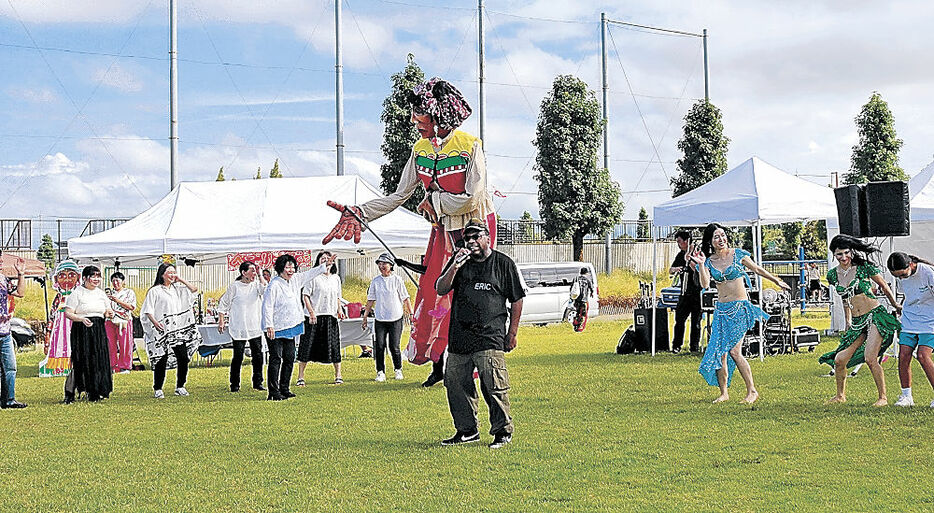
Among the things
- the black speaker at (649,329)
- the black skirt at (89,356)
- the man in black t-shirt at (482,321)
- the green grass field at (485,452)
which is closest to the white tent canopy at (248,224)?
the black speaker at (649,329)

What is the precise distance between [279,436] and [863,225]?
290 inches

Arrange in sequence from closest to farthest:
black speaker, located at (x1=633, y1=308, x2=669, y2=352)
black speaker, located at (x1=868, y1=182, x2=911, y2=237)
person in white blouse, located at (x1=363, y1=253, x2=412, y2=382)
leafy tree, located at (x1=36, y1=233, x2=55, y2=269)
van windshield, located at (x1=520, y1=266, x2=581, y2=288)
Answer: black speaker, located at (x1=868, y1=182, x2=911, y2=237) → person in white blouse, located at (x1=363, y1=253, x2=412, y2=382) → black speaker, located at (x1=633, y1=308, x2=669, y2=352) → van windshield, located at (x1=520, y1=266, x2=581, y2=288) → leafy tree, located at (x1=36, y1=233, x2=55, y2=269)

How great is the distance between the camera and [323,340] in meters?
13.9

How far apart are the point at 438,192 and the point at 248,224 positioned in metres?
7.44

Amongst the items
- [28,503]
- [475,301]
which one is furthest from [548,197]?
[28,503]

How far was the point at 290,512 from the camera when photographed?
6215 millimetres

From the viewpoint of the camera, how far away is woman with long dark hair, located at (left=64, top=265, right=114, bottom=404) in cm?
1227

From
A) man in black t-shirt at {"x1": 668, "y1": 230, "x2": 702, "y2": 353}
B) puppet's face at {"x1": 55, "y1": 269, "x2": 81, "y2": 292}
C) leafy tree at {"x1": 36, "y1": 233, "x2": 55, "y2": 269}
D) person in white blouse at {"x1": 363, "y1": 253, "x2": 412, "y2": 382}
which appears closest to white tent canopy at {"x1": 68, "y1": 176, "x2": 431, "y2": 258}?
person in white blouse at {"x1": 363, "y1": 253, "x2": 412, "y2": 382}

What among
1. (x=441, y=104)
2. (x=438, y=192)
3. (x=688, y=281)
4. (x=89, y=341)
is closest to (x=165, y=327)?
(x=89, y=341)

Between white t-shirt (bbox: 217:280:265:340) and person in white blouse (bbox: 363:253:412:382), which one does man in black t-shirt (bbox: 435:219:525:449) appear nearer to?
white t-shirt (bbox: 217:280:265:340)

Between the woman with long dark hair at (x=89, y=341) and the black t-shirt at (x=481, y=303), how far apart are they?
5.91 metres

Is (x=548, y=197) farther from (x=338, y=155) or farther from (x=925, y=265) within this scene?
(x=925, y=265)

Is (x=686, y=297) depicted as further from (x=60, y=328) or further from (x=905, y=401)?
(x=60, y=328)

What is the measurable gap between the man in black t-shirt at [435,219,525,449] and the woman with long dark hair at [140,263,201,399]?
18.1ft
